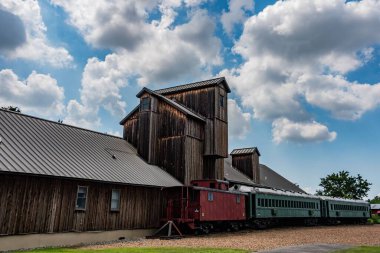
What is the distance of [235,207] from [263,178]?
27.2 m

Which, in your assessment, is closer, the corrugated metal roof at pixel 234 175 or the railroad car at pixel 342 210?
the corrugated metal roof at pixel 234 175

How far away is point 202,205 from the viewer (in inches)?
1060

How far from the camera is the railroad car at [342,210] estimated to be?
47.8m

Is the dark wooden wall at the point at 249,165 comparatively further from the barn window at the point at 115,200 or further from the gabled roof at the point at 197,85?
the barn window at the point at 115,200

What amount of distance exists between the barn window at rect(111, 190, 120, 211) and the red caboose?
172 inches

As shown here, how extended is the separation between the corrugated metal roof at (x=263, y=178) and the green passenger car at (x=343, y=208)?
9.37 metres

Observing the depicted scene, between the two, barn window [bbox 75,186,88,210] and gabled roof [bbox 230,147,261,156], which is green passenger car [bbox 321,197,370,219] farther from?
barn window [bbox 75,186,88,210]

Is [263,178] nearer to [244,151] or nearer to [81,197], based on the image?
[244,151]

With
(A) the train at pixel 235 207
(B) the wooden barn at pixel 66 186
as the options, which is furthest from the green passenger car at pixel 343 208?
(B) the wooden barn at pixel 66 186

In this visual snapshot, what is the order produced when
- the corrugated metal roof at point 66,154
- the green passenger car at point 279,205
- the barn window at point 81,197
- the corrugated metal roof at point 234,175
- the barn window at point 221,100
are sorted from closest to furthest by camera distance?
the corrugated metal roof at point 66,154 < the barn window at point 81,197 < the green passenger car at point 279,205 < the barn window at point 221,100 < the corrugated metal roof at point 234,175

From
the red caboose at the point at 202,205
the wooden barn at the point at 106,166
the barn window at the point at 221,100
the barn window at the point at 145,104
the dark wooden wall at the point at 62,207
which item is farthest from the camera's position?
the barn window at the point at 221,100

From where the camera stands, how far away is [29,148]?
21672 mm

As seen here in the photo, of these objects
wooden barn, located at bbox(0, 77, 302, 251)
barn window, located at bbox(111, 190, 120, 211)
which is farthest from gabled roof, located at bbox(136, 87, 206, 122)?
barn window, located at bbox(111, 190, 120, 211)

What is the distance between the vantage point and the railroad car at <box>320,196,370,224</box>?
47.8m
